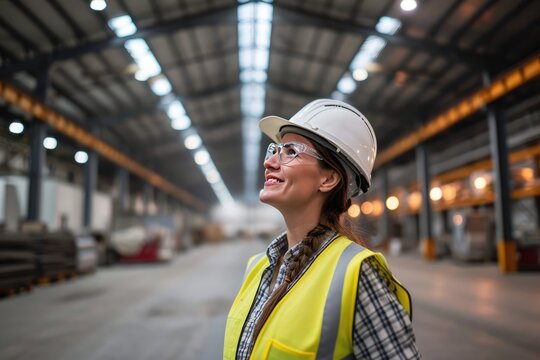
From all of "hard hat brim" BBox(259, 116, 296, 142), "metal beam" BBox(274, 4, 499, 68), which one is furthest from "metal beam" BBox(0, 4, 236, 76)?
"hard hat brim" BBox(259, 116, 296, 142)

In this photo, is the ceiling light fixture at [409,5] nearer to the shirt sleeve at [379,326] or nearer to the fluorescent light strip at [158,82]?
the fluorescent light strip at [158,82]

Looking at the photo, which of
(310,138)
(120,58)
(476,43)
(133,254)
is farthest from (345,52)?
(310,138)

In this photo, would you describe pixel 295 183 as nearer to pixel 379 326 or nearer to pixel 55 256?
pixel 379 326

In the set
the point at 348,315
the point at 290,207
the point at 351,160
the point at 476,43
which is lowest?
the point at 348,315

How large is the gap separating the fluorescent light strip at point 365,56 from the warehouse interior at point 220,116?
0.28ft

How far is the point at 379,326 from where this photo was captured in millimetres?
1067

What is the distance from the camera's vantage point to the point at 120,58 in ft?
44.8

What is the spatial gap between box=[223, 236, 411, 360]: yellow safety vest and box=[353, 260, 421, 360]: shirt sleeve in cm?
3

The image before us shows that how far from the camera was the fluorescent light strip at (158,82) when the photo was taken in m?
11.7

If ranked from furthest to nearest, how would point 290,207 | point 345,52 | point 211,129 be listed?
point 211,129 → point 345,52 → point 290,207

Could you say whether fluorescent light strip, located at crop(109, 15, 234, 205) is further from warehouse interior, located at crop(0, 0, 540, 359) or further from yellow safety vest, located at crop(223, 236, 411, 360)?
yellow safety vest, located at crop(223, 236, 411, 360)

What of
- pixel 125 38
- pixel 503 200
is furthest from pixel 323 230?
pixel 503 200

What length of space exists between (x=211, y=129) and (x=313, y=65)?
993 cm

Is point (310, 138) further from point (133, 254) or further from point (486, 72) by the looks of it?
point (133, 254)
